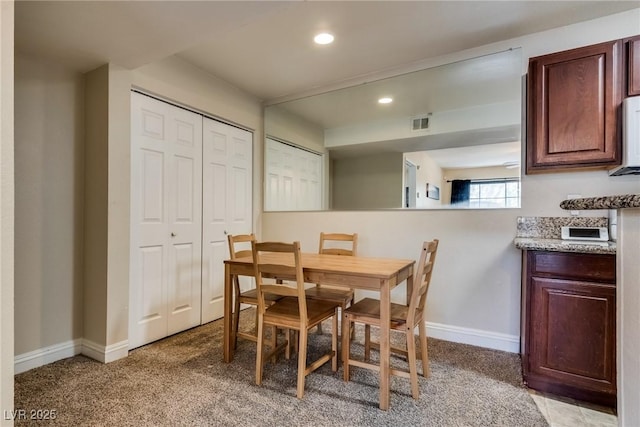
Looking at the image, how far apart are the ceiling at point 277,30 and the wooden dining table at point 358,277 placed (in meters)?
1.54

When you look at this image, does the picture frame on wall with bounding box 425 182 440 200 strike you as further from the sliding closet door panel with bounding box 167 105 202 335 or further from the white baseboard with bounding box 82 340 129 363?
the white baseboard with bounding box 82 340 129 363

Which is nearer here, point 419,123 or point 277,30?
point 277,30

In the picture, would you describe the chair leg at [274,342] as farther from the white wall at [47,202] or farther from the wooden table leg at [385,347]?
the white wall at [47,202]

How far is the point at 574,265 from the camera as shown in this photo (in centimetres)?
180

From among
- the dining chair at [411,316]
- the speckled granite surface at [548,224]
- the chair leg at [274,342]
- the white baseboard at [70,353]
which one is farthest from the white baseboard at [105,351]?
the speckled granite surface at [548,224]

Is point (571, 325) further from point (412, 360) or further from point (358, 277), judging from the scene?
point (358, 277)

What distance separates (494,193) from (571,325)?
3.62 ft

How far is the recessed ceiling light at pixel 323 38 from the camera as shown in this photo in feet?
8.03

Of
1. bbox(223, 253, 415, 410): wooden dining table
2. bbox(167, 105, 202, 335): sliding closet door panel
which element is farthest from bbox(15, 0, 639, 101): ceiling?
bbox(223, 253, 415, 410): wooden dining table

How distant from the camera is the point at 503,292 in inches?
99.6

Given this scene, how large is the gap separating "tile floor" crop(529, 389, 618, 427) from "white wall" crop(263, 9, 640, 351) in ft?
2.19

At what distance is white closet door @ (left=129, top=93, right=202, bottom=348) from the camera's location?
8.39ft
